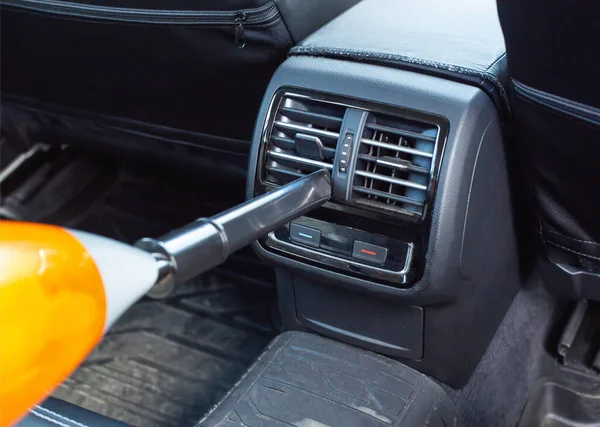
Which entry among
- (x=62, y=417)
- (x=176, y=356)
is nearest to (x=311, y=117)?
(x=62, y=417)

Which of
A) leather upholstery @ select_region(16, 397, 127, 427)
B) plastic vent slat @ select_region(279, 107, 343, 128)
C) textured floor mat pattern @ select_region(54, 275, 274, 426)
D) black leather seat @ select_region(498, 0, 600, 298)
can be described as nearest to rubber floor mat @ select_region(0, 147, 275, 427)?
textured floor mat pattern @ select_region(54, 275, 274, 426)

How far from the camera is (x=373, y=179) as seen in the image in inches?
32.3

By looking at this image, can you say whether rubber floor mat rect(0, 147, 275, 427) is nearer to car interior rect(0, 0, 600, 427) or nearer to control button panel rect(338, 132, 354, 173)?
car interior rect(0, 0, 600, 427)

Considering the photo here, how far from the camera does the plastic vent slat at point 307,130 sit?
833mm

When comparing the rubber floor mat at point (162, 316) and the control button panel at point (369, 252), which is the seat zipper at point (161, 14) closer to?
the control button panel at point (369, 252)

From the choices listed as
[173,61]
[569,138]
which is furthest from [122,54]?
[569,138]

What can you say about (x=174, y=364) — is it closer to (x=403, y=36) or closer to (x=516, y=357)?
(x=516, y=357)

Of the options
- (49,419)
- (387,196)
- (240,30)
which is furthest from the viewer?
(240,30)

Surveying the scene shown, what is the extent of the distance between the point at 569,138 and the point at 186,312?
35.6 inches

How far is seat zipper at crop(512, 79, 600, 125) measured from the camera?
720 millimetres

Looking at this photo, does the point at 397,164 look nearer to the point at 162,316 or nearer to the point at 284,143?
the point at 284,143

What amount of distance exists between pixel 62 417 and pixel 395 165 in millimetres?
449

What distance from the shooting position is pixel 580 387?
3.63 feet

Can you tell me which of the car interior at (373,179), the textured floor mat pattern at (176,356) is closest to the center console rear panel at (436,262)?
the car interior at (373,179)
